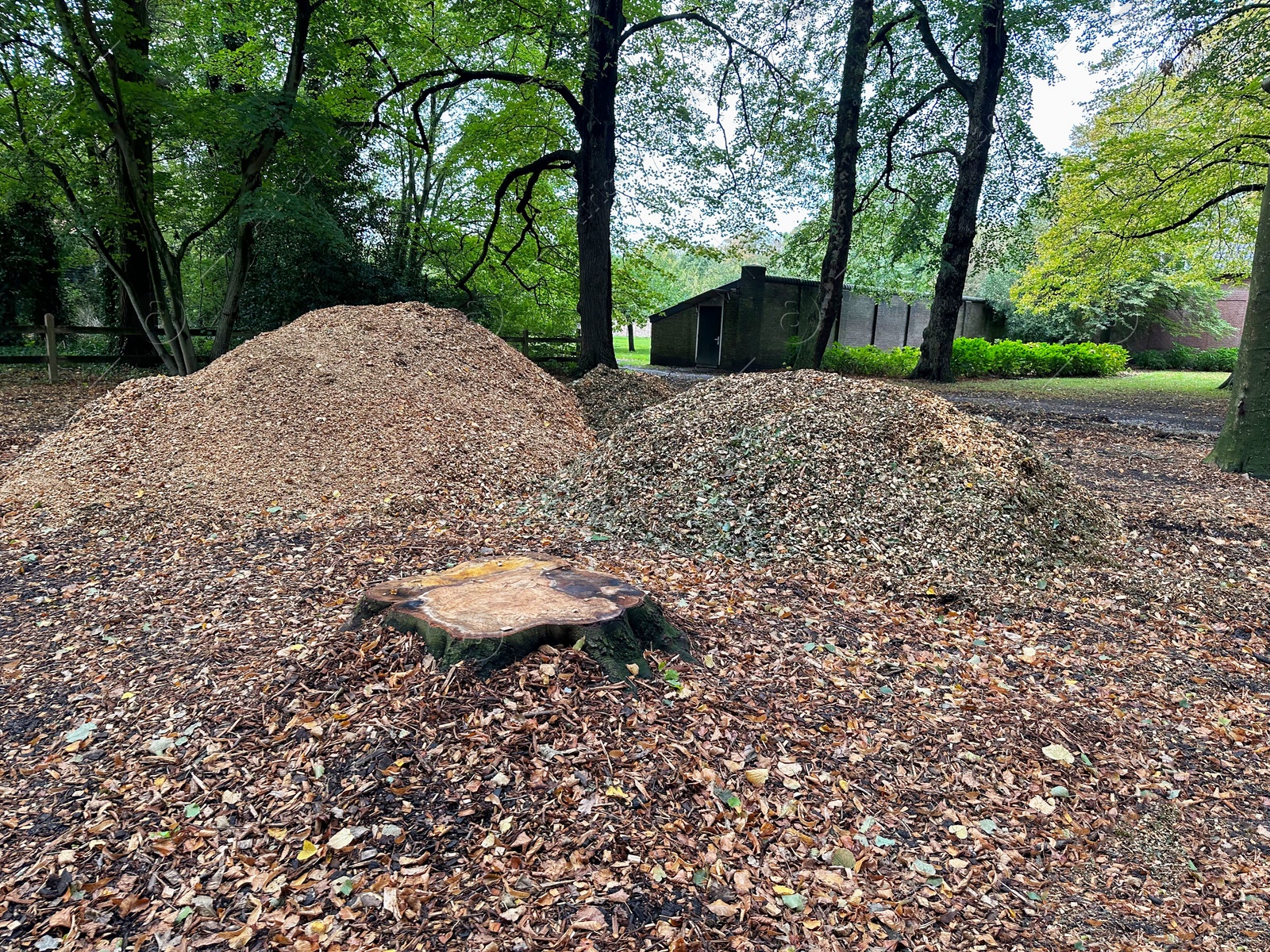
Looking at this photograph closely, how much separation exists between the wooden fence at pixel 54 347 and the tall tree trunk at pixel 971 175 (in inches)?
562

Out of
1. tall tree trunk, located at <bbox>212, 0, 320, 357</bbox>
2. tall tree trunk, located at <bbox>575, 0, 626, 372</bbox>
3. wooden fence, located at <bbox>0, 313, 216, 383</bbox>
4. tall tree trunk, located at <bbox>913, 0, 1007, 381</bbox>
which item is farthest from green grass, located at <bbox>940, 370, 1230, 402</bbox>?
wooden fence, located at <bbox>0, 313, 216, 383</bbox>

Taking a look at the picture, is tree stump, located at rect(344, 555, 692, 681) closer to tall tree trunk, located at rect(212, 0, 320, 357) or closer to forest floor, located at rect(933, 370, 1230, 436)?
tall tree trunk, located at rect(212, 0, 320, 357)

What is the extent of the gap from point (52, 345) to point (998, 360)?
873 inches

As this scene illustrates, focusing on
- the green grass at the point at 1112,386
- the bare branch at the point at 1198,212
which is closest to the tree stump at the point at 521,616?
the green grass at the point at 1112,386

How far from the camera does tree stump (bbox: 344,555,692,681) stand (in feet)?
8.55

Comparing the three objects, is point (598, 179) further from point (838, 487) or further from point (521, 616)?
point (521, 616)

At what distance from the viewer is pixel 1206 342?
2798cm

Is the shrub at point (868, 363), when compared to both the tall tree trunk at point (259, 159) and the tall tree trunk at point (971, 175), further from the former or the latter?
the tall tree trunk at point (259, 159)

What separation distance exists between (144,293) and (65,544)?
10.2m

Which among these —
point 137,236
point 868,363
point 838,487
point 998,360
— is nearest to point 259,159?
point 137,236

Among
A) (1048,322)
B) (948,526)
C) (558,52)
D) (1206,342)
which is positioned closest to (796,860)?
(948,526)

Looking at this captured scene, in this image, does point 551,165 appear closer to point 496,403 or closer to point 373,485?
point 496,403

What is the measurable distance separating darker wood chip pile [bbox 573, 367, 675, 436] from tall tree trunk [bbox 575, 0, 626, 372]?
882mm

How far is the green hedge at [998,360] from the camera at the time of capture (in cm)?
1930
